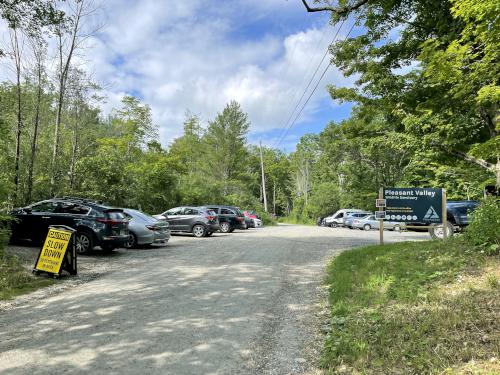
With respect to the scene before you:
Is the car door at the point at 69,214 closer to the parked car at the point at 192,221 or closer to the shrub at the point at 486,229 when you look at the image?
the parked car at the point at 192,221

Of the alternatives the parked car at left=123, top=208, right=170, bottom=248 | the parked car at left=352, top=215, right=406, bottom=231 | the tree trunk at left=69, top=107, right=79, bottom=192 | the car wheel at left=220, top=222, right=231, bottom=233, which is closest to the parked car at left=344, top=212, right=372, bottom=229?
the parked car at left=352, top=215, right=406, bottom=231

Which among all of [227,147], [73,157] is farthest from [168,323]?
[227,147]

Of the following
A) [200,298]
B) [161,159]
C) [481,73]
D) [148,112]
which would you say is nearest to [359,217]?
[161,159]

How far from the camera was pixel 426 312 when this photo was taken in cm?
488

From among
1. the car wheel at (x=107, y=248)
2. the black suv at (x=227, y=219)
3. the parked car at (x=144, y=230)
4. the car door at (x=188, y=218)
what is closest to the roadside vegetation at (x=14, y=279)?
the car wheel at (x=107, y=248)

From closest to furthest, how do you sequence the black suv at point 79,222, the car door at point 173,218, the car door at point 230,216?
the black suv at point 79,222, the car door at point 173,218, the car door at point 230,216

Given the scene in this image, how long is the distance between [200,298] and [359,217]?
Result: 31660 millimetres

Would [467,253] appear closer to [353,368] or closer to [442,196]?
[353,368]

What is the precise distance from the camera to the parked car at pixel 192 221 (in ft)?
67.3

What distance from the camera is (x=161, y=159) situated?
1336 inches

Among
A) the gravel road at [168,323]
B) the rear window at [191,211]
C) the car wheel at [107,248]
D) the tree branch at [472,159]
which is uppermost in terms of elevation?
the tree branch at [472,159]

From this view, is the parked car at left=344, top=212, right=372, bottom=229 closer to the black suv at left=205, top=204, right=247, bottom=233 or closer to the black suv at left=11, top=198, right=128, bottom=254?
the black suv at left=205, top=204, right=247, bottom=233

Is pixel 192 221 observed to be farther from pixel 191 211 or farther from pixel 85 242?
pixel 85 242

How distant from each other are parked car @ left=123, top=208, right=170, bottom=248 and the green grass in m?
8.68
